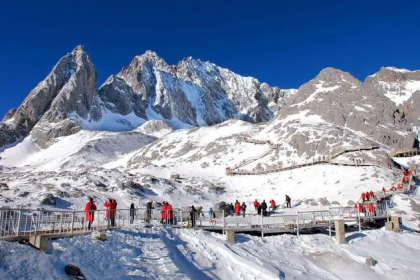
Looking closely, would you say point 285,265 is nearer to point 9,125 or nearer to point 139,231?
point 139,231

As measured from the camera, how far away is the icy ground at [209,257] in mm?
13406

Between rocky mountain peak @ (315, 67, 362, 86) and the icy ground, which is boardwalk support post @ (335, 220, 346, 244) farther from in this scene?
rocky mountain peak @ (315, 67, 362, 86)

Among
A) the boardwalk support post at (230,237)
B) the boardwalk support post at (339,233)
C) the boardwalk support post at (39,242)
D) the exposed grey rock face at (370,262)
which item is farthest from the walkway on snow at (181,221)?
the exposed grey rock face at (370,262)

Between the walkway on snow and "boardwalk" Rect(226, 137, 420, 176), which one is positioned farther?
"boardwalk" Rect(226, 137, 420, 176)

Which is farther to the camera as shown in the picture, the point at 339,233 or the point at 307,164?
the point at 307,164

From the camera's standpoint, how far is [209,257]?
19.2 meters

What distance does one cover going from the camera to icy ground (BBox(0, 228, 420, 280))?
1341cm

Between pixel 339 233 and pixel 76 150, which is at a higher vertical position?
pixel 76 150

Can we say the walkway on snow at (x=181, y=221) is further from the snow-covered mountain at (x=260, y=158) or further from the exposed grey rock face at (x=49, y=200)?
the snow-covered mountain at (x=260, y=158)

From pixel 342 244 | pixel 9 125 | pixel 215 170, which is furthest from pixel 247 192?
pixel 9 125

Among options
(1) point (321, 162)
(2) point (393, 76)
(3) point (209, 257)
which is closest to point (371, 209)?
(3) point (209, 257)

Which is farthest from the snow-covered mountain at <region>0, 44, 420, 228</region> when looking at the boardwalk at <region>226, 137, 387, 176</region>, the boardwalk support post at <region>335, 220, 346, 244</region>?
the boardwalk support post at <region>335, 220, 346, 244</region>

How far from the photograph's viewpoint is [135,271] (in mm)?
15102

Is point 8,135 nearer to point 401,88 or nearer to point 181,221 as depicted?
point 401,88
